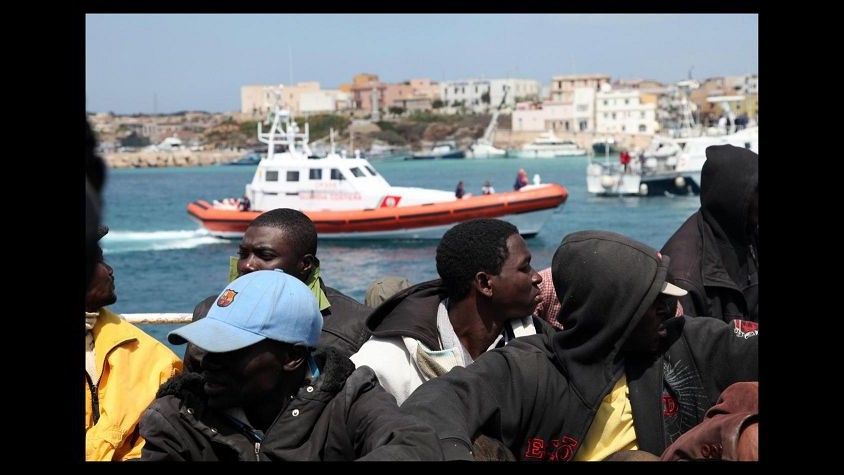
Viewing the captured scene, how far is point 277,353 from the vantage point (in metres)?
2.61

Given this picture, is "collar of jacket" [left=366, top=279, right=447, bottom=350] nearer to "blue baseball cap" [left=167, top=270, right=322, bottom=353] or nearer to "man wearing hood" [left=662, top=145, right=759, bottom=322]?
"blue baseball cap" [left=167, top=270, right=322, bottom=353]

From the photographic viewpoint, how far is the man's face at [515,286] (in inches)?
132

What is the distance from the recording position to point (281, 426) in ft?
8.52

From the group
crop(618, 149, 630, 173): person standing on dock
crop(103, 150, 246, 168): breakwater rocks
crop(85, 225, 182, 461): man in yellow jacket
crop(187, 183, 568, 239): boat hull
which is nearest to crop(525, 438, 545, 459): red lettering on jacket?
crop(85, 225, 182, 461): man in yellow jacket

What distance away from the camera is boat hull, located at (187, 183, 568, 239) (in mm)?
28719

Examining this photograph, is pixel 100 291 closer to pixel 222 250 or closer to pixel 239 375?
pixel 239 375

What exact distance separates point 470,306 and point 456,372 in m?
0.54

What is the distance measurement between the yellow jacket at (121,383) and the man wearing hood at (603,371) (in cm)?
93

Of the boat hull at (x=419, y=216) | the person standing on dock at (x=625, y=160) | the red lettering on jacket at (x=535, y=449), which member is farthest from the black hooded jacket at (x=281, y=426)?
the person standing on dock at (x=625, y=160)

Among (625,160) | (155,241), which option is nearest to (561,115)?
Result: (625,160)

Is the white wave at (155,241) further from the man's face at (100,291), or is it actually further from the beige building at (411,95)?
the beige building at (411,95)

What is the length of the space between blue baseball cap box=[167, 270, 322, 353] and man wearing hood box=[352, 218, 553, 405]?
2.15ft

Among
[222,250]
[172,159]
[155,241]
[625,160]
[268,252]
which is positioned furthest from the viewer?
[172,159]
